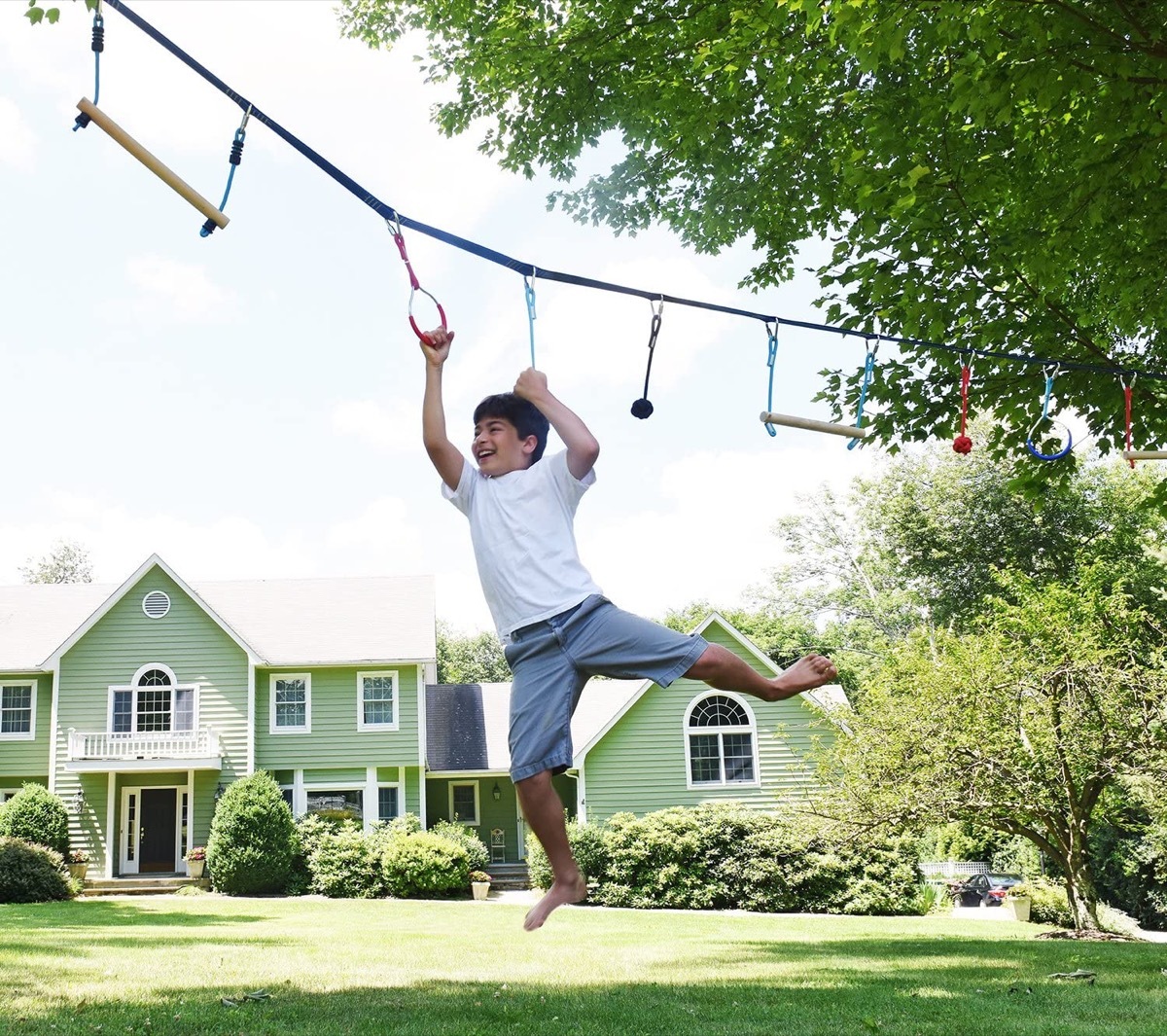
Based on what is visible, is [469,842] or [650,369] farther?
[469,842]

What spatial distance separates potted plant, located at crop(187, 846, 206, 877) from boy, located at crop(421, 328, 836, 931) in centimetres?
2187

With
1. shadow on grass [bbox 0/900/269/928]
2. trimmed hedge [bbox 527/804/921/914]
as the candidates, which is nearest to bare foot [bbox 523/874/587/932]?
shadow on grass [bbox 0/900/269/928]

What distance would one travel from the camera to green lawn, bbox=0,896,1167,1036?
630cm

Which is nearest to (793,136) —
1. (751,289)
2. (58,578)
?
(751,289)

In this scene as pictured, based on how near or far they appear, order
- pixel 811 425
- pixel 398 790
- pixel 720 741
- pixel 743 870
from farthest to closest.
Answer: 1. pixel 398 790
2. pixel 720 741
3. pixel 743 870
4. pixel 811 425

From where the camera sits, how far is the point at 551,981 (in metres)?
8.28

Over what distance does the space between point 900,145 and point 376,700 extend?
20498mm

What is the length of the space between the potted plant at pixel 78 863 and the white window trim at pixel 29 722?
2.94 metres

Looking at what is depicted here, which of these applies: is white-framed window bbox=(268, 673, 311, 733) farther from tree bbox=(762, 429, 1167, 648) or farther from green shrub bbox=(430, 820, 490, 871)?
tree bbox=(762, 429, 1167, 648)

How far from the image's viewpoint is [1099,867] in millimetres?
21594

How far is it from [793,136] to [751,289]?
2.14 m

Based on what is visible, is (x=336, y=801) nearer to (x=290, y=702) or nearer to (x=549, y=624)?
(x=290, y=702)

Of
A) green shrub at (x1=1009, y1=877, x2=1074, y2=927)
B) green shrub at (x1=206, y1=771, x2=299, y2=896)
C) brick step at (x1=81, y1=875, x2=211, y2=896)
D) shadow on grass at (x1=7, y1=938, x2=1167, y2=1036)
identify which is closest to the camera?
shadow on grass at (x1=7, y1=938, x2=1167, y2=1036)

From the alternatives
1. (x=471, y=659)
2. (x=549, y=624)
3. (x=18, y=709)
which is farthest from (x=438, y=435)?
(x=471, y=659)
